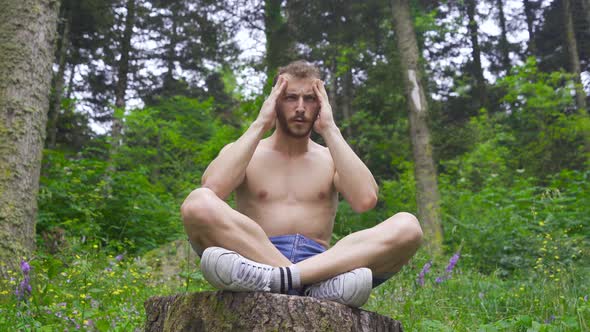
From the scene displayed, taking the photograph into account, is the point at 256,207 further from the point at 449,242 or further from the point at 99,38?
the point at 99,38

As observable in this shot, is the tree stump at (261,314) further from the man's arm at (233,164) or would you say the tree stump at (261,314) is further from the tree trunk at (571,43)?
the tree trunk at (571,43)

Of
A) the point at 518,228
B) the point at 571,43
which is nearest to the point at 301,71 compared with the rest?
the point at 518,228

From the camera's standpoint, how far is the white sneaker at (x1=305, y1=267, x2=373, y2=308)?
2.37m

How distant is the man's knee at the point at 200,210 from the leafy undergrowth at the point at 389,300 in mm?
741

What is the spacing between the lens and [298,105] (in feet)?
10.1

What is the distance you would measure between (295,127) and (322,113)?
17 cm

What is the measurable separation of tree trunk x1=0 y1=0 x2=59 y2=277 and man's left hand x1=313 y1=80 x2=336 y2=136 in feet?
9.33

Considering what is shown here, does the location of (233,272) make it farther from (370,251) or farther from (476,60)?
(476,60)

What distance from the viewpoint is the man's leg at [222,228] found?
2434 millimetres

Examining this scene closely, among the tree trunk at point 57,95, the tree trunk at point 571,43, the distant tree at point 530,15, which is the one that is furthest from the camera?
the distant tree at point 530,15

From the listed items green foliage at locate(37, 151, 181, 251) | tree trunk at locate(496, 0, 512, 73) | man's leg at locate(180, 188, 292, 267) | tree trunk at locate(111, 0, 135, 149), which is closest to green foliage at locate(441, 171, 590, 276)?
man's leg at locate(180, 188, 292, 267)

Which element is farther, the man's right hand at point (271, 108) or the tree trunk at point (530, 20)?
the tree trunk at point (530, 20)

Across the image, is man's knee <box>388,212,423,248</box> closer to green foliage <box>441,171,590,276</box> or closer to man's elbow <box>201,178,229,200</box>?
man's elbow <box>201,178,229,200</box>

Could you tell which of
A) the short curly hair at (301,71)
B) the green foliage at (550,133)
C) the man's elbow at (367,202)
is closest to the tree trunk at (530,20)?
the green foliage at (550,133)
